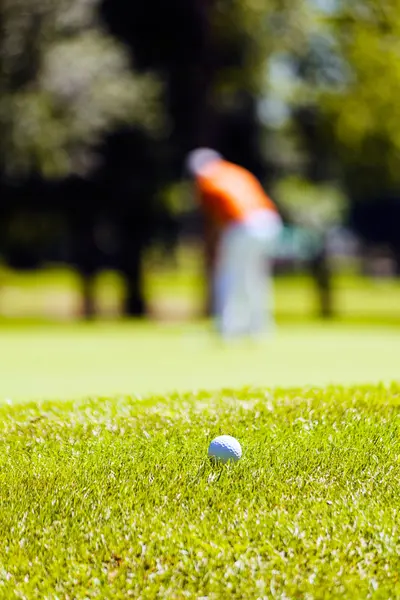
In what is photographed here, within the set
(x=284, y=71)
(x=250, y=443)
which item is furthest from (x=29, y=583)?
(x=284, y=71)

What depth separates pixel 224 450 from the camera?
519cm

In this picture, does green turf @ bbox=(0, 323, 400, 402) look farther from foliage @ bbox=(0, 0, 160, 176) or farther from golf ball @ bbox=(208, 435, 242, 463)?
foliage @ bbox=(0, 0, 160, 176)

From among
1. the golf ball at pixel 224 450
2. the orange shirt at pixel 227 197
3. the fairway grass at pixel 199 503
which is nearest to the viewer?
the fairway grass at pixel 199 503

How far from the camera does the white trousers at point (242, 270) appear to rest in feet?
40.0

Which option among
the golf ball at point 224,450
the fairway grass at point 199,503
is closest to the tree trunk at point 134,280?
the fairway grass at point 199,503

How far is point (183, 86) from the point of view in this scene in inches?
901

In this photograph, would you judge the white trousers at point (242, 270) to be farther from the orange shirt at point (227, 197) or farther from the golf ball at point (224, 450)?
the golf ball at point (224, 450)

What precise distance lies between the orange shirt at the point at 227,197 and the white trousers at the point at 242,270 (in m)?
0.11

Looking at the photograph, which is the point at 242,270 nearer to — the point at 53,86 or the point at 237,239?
the point at 237,239

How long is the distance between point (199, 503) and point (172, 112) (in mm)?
18709

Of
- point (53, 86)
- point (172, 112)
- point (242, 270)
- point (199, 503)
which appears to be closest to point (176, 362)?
point (242, 270)

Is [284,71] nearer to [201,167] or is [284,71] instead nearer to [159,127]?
[159,127]

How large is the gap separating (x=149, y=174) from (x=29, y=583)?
18453mm

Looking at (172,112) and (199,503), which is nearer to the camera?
(199,503)
